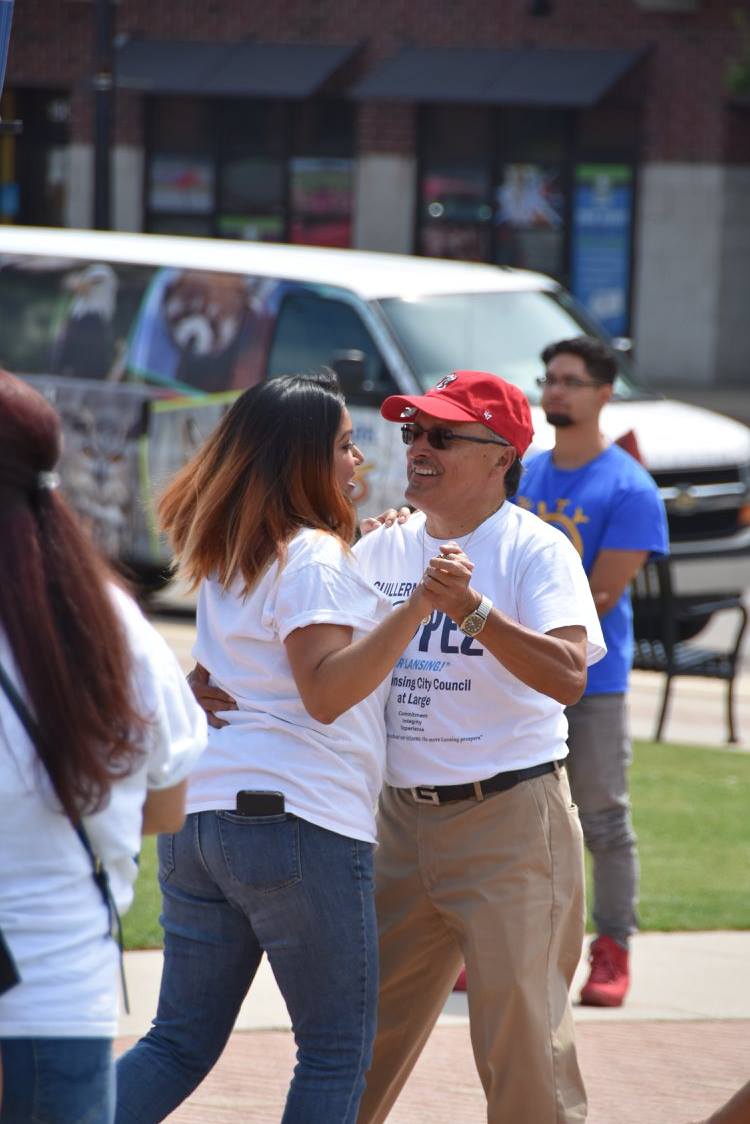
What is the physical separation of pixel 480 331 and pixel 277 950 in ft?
24.8

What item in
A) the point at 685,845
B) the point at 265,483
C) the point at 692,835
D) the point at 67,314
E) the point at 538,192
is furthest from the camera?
the point at 538,192

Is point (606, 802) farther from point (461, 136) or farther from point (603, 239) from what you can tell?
point (461, 136)

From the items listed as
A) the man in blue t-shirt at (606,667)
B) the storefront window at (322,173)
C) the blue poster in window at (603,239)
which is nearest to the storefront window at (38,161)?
the storefront window at (322,173)

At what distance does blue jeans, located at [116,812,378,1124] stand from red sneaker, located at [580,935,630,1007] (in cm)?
190

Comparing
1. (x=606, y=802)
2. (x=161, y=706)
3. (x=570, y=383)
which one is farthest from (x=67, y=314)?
(x=161, y=706)

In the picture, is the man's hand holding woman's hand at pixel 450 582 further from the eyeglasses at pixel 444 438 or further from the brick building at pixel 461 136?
the brick building at pixel 461 136

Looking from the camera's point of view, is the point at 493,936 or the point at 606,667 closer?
the point at 493,936

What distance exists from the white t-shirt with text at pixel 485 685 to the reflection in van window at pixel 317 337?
6.63 meters

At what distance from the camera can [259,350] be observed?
10.4m

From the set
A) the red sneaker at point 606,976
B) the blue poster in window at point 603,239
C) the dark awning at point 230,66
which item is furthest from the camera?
the dark awning at point 230,66

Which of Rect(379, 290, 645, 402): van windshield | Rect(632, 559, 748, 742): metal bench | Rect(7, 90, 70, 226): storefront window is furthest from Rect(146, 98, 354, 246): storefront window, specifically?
Rect(632, 559, 748, 742): metal bench

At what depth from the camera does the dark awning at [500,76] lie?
77.2 feet

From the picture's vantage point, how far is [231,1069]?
441 centimetres

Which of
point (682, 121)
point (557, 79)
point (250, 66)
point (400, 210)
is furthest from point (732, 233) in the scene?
point (250, 66)
